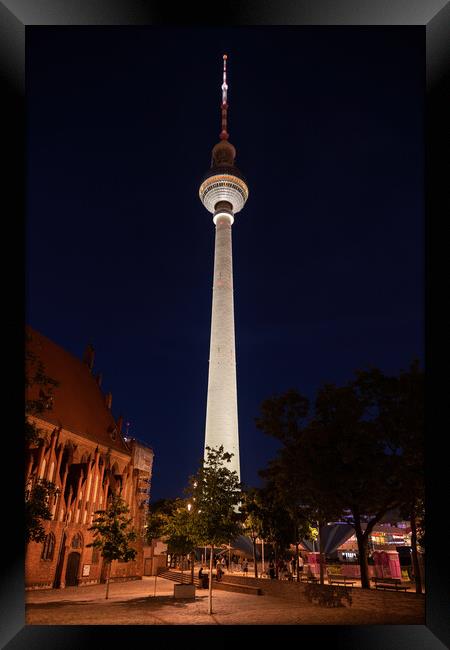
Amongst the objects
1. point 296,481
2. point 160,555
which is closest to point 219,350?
point 160,555

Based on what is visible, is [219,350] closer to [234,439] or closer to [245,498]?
[234,439]

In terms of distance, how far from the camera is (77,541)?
41500mm

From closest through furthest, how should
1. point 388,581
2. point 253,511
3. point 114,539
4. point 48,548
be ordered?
point 388,581 < point 114,539 < point 253,511 < point 48,548

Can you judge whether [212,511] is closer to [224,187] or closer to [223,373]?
[223,373]

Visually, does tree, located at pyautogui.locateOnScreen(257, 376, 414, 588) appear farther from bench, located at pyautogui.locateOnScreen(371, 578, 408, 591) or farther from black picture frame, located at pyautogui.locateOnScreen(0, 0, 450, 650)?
black picture frame, located at pyautogui.locateOnScreen(0, 0, 450, 650)

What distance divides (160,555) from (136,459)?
10470mm

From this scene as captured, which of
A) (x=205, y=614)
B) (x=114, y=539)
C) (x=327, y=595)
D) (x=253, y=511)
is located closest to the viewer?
(x=205, y=614)

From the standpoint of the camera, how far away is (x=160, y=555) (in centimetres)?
5566

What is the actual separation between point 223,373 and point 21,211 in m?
65.4

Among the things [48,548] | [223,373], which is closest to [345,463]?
[48,548]

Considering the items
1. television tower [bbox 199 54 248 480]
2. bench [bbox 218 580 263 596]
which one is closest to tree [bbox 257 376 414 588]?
bench [bbox 218 580 263 596]

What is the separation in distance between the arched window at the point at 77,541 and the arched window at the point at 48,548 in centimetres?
247

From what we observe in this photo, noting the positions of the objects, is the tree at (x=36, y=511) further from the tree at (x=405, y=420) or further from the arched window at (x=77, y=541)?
the arched window at (x=77, y=541)

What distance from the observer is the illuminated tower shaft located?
7075cm
